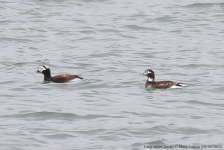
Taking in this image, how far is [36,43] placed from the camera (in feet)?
83.4

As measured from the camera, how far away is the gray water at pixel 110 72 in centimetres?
1384

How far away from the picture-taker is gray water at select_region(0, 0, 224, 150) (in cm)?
1384

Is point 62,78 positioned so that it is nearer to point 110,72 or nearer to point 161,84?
point 110,72

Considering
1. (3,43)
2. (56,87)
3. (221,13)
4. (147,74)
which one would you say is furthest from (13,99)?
(221,13)

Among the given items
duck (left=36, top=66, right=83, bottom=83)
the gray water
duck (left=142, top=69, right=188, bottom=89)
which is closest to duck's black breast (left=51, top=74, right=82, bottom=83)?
duck (left=36, top=66, right=83, bottom=83)

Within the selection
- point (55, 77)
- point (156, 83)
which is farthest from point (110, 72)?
point (156, 83)

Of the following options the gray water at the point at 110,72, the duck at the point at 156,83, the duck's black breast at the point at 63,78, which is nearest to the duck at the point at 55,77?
the duck's black breast at the point at 63,78

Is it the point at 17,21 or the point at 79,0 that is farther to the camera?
the point at 79,0

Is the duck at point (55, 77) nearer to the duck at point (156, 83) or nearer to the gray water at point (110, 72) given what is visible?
the gray water at point (110, 72)

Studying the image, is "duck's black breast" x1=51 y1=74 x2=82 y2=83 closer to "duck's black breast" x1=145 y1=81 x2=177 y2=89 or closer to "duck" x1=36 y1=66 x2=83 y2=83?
"duck" x1=36 y1=66 x2=83 y2=83

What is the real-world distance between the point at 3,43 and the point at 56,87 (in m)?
6.71

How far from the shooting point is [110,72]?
816 inches

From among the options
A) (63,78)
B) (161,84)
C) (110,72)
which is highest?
(110,72)

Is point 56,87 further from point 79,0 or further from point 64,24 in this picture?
point 79,0
